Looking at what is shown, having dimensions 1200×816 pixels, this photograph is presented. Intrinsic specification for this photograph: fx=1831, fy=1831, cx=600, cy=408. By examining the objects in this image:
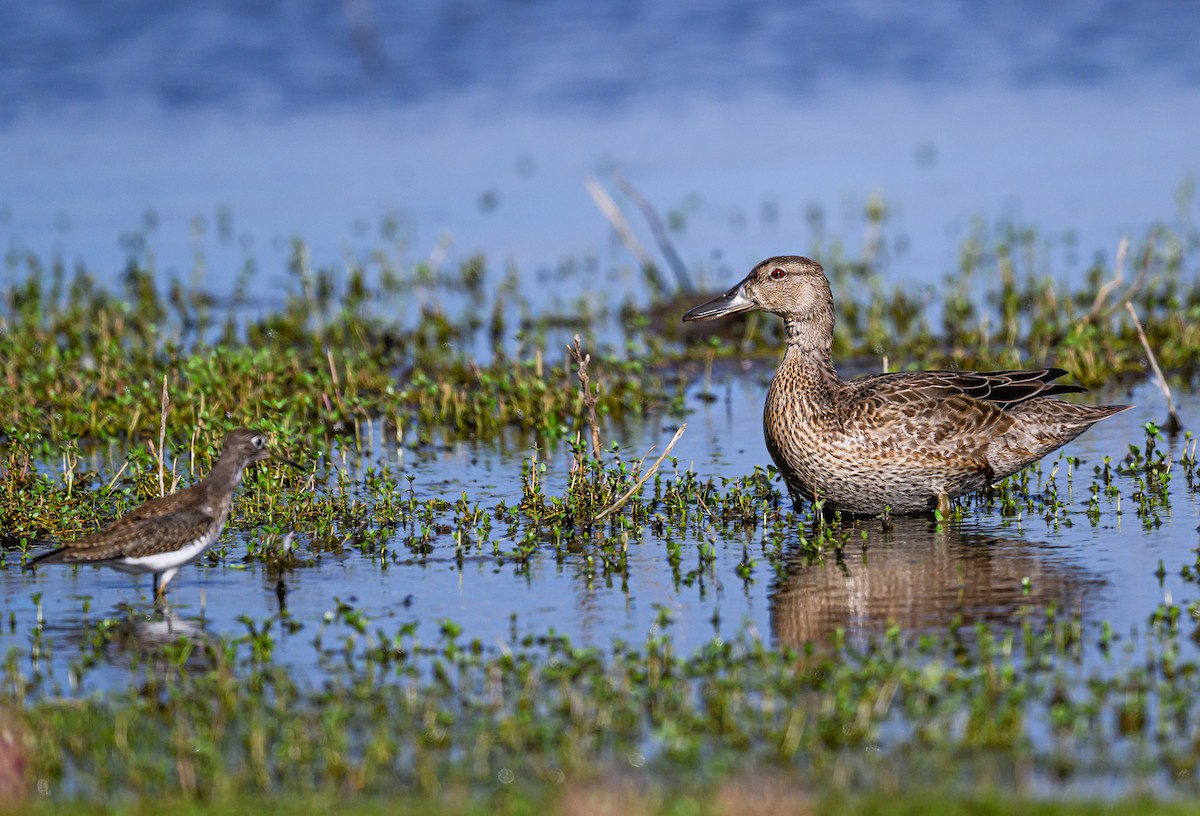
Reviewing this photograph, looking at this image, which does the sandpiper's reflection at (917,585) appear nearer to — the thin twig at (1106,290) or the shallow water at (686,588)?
the shallow water at (686,588)

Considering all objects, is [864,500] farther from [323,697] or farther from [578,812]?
[578,812]

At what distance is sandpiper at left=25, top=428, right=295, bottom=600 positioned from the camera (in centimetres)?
863

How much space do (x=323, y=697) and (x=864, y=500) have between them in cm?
415

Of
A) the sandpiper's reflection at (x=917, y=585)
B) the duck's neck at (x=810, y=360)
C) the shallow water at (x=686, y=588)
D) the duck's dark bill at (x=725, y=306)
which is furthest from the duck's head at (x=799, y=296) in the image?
the sandpiper's reflection at (x=917, y=585)

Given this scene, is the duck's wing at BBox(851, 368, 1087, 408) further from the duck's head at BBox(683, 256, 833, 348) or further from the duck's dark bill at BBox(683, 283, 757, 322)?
the duck's dark bill at BBox(683, 283, 757, 322)

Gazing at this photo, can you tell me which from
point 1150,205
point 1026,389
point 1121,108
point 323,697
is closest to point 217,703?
point 323,697

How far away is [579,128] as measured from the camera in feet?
82.7

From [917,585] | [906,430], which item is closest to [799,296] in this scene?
[906,430]

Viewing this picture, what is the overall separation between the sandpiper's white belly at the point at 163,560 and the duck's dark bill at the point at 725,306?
13.2 feet

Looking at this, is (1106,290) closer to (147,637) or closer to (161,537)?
(161,537)

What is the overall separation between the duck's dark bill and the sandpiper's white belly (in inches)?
158

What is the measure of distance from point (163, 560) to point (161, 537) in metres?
0.11

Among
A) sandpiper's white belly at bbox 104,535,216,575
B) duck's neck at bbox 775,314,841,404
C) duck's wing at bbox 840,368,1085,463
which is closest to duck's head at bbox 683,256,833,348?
duck's neck at bbox 775,314,841,404

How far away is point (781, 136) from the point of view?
2428 centimetres
